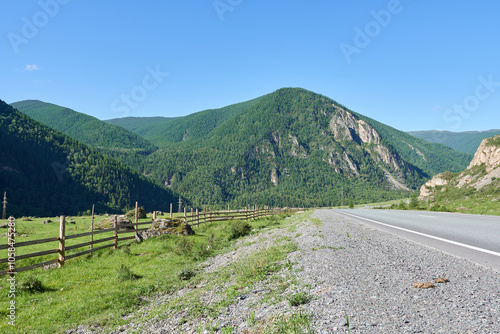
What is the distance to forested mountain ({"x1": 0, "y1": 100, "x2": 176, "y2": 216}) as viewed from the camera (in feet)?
479

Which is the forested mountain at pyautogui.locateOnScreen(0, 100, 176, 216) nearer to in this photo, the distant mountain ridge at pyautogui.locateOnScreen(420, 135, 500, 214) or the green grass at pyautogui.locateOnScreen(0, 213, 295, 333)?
the distant mountain ridge at pyautogui.locateOnScreen(420, 135, 500, 214)

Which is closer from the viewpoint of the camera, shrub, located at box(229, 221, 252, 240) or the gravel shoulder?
the gravel shoulder

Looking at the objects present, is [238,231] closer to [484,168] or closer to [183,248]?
[183,248]

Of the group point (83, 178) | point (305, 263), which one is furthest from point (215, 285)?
point (83, 178)

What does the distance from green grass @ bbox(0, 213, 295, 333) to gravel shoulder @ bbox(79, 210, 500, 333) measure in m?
0.35

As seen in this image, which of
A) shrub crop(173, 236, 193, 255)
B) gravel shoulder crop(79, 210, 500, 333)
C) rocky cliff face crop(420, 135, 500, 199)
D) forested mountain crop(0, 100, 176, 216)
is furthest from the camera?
forested mountain crop(0, 100, 176, 216)

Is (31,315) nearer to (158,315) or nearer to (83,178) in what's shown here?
(158,315)

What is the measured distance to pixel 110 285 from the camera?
10328mm

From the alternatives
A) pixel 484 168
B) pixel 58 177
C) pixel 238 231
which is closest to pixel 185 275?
pixel 238 231

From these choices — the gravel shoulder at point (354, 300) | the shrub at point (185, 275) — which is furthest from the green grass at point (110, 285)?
the gravel shoulder at point (354, 300)

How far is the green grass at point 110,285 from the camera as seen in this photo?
7.02 metres

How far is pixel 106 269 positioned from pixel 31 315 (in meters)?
4.96

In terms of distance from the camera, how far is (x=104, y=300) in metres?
8.51

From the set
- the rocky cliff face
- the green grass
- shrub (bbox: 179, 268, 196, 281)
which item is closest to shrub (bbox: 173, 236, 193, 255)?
the green grass
